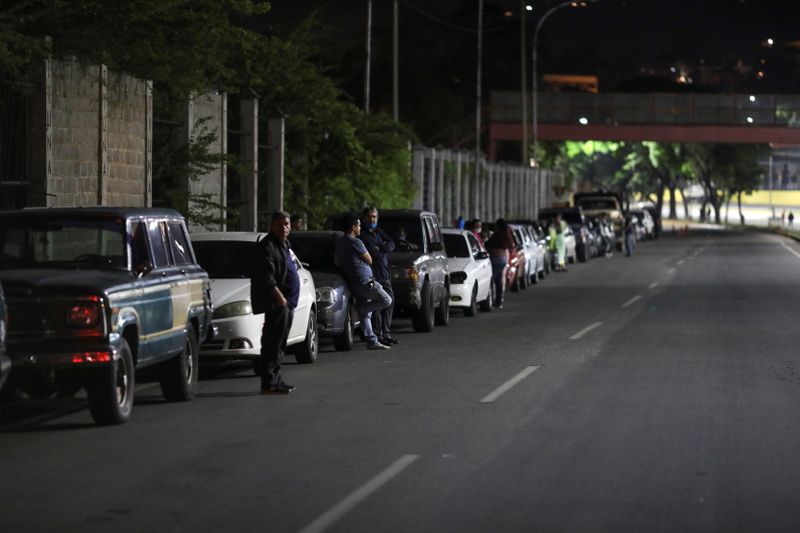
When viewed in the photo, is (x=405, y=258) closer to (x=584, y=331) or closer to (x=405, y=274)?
(x=405, y=274)

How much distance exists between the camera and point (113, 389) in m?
13.4

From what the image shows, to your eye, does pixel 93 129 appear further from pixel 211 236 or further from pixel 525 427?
pixel 525 427

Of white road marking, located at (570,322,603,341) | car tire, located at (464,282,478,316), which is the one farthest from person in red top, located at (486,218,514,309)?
white road marking, located at (570,322,603,341)

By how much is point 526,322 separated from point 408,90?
8570 centimetres

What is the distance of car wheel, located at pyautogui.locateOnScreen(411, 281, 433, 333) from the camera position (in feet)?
81.7

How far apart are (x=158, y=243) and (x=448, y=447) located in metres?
3.91

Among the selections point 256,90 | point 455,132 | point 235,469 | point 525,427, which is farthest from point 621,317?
point 455,132

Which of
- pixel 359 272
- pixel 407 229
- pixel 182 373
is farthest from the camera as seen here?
pixel 407 229

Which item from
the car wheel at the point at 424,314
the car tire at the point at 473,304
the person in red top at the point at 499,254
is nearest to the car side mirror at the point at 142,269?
the car wheel at the point at 424,314

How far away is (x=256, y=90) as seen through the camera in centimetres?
3588

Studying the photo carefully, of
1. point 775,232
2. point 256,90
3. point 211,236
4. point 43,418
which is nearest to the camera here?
point 43,418

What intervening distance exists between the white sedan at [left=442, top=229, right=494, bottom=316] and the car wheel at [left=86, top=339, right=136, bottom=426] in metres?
14.1

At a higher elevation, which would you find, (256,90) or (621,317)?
(256,90)

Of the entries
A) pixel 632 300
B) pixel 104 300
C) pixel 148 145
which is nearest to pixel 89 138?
pixel 148 145
